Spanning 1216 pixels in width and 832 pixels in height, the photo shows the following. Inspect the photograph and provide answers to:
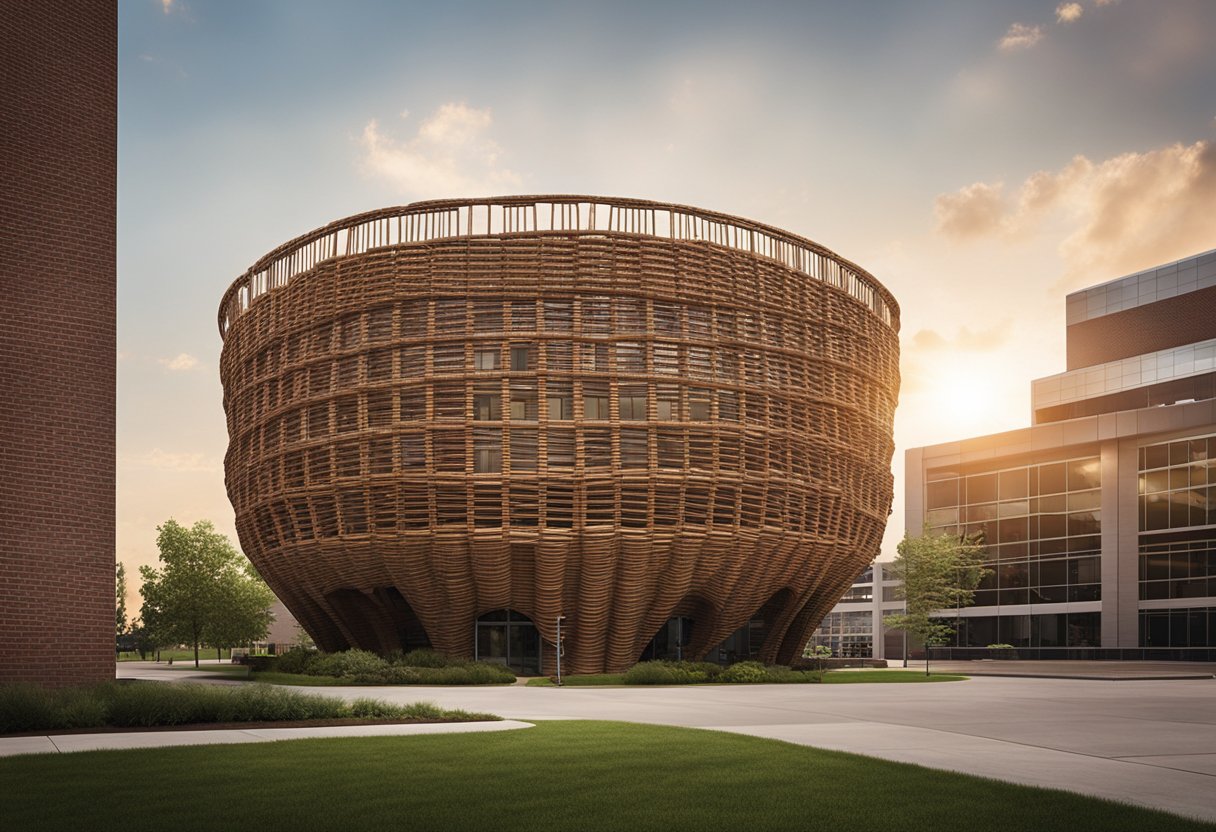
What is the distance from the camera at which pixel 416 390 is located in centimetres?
4066

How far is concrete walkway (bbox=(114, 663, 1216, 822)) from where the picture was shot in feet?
43.2

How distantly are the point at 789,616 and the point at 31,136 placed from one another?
1432 inches

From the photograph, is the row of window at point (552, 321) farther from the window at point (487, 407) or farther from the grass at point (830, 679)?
the grass at point (830, 679)

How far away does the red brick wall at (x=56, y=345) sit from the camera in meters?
19.1

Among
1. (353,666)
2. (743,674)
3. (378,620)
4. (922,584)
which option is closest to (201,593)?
(378,620)

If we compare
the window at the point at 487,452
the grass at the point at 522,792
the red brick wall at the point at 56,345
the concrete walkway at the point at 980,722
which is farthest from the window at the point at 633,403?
the grass at the point at 522,792

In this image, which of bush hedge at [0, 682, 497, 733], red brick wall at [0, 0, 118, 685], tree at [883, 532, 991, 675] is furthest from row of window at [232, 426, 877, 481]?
red brick wall at [0, 0, 118, 685]

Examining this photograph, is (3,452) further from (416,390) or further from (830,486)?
(830,486)

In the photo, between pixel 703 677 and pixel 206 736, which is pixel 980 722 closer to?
pixel 206 736

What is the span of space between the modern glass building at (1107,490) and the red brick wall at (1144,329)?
0.09 m

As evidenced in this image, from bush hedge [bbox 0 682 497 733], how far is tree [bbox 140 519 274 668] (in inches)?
1745

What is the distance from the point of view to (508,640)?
1831 inches

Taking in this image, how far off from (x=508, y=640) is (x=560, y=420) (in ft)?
37.3

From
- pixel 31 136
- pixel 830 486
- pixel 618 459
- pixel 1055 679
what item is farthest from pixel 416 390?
pixel 1055 679
